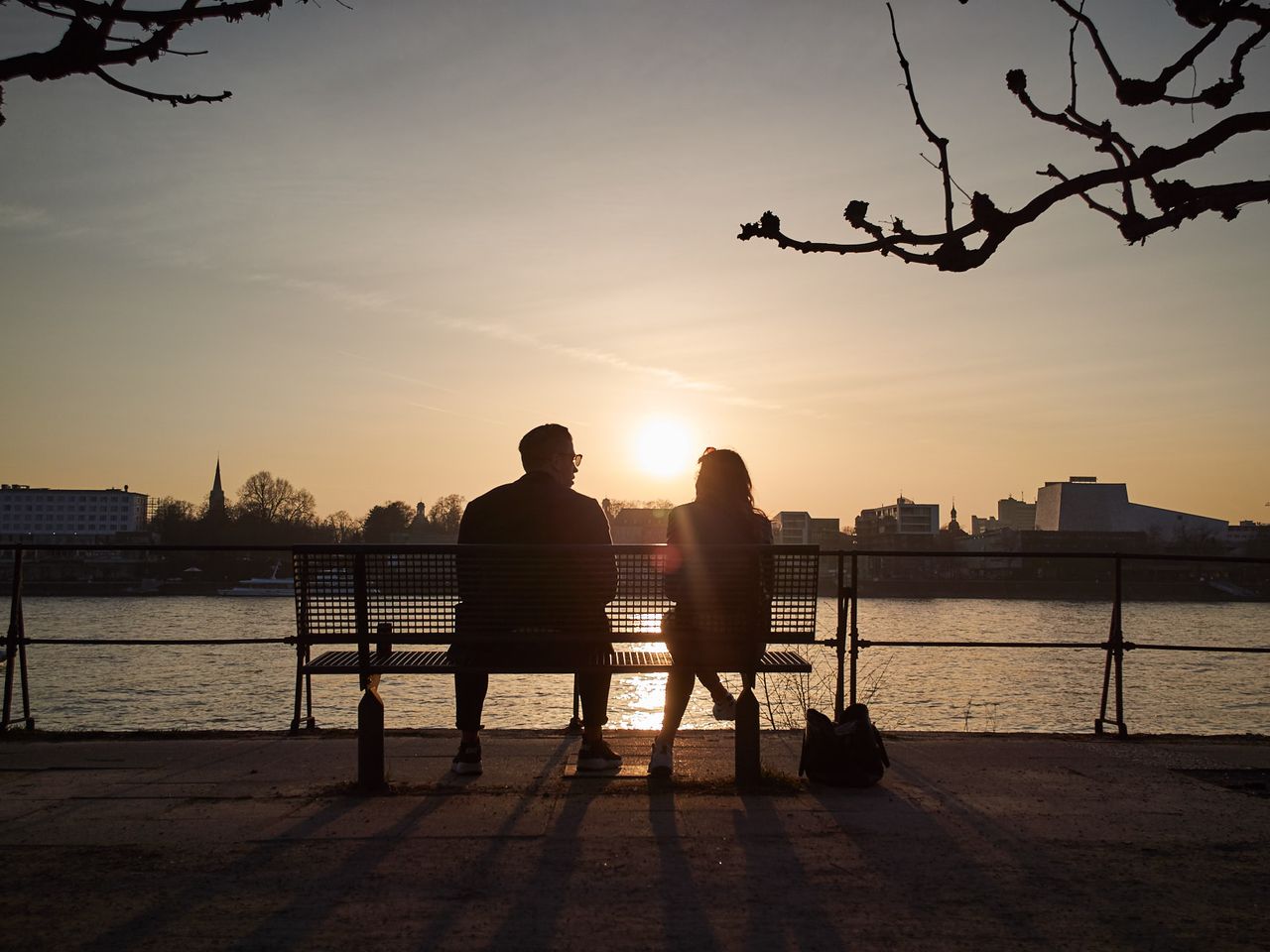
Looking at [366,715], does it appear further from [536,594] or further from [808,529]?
[808,529]

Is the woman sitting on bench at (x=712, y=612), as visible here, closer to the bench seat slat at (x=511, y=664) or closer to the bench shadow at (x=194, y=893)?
the bench seat slat at (x=511, y=664)

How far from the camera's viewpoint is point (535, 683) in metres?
26.7

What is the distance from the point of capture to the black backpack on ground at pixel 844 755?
5.16 metres

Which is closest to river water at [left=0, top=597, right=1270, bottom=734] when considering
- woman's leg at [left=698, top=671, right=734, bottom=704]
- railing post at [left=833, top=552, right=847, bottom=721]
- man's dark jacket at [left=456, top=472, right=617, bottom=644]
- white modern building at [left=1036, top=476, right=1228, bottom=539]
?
railing post at [left=833, top=552, right=847, bottom=721]

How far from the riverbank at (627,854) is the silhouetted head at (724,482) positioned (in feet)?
4.23

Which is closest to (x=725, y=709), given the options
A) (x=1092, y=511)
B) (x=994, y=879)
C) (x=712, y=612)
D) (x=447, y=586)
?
(x=712, y=612)

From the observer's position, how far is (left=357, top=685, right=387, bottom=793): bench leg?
16.6ft

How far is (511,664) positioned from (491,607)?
0.90ft

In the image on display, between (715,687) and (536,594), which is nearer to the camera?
(536,594)

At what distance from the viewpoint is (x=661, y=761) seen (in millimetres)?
5262

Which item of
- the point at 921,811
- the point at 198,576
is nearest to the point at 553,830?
the point at 921,811

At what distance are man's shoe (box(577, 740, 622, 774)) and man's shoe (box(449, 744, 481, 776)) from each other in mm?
487

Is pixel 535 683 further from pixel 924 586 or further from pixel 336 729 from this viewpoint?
pixel 924 586

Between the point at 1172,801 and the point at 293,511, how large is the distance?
131768mm
